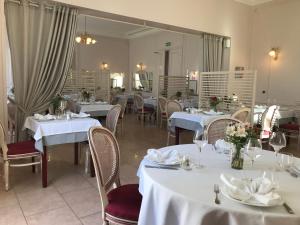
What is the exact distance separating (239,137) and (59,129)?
95.2 inches

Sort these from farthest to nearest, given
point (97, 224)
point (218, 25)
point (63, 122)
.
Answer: point (218, 25) < point (63, 122) < point (97, 224)

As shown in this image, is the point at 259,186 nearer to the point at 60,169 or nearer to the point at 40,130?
the point at 40,130

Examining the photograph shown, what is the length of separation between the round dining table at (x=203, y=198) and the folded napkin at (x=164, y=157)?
5cm

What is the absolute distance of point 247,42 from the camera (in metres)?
7.73

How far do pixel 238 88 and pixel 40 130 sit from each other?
13.2ft

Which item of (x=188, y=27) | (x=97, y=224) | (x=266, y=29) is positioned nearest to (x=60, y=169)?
(x=97, y=224)

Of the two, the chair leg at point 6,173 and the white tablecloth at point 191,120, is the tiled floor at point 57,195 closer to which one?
the chair leg at point 6,173

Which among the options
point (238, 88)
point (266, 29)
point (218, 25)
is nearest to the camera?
point (238, 88)

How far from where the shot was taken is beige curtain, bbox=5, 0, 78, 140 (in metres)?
4.23

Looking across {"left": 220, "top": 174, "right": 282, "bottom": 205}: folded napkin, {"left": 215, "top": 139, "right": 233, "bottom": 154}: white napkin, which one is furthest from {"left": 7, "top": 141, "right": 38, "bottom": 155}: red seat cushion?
→ {"left": 220, "top": 174, "right": 282, "bottom": 205}: folded napkin

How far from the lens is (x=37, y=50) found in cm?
440

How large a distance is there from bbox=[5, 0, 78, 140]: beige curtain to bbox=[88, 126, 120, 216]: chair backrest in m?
2.88

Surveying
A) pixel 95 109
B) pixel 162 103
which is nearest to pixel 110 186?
pixel 95 109

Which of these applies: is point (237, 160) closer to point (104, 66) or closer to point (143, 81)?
point (143, 81)
